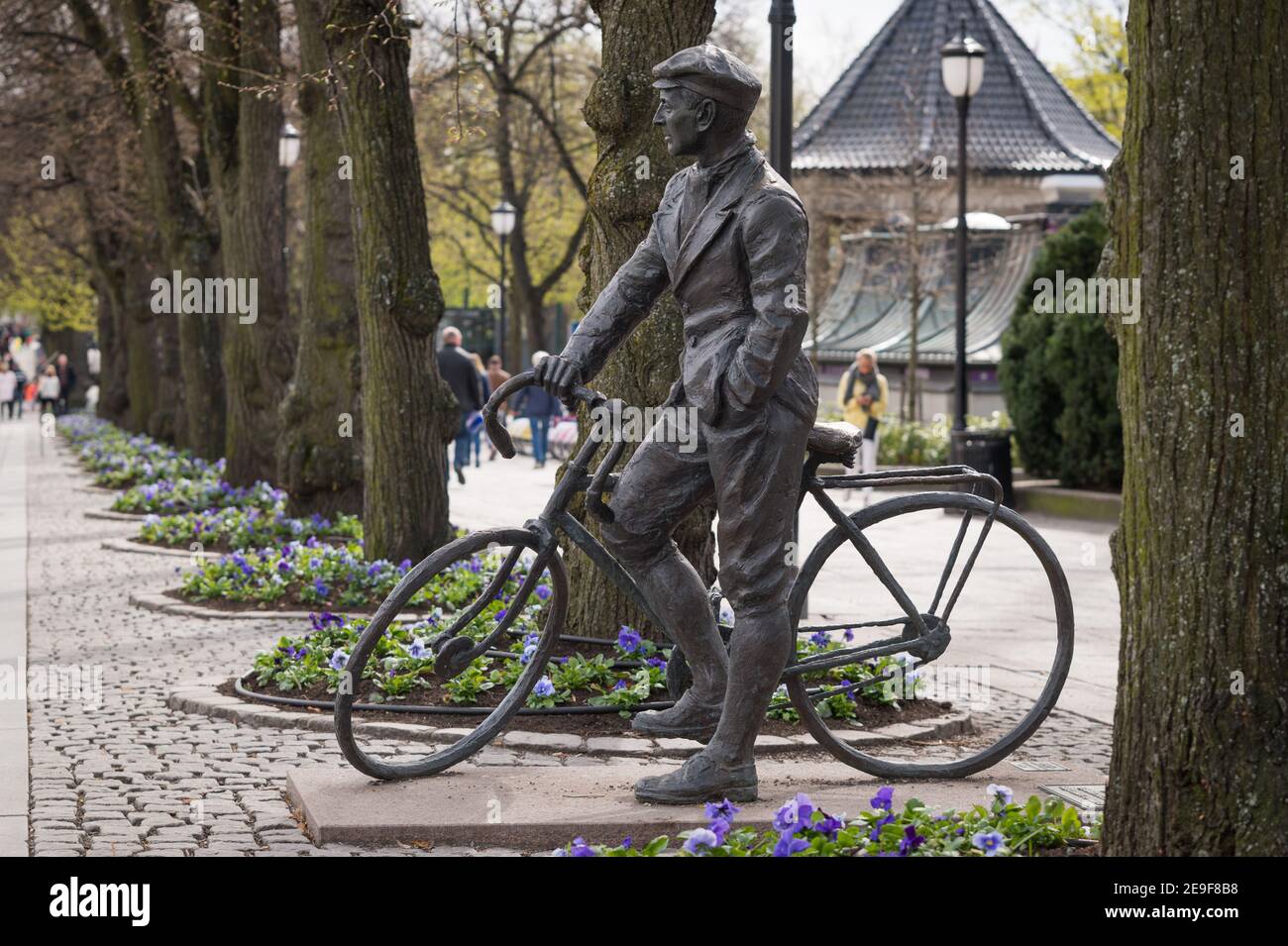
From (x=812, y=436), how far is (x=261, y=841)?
7.06 ft

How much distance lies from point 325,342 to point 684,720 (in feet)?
28.0

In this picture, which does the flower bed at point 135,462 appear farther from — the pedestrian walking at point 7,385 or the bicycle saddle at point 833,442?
the pedestrian walking at point 7,385

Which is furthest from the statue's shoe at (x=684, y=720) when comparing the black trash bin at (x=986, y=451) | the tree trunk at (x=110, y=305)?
the tree trunk at (x=110, y=305)

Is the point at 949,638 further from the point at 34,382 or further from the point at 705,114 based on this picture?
the point at 34,382

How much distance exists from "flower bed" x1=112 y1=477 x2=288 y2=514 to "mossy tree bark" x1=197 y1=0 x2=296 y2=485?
45 centimetres

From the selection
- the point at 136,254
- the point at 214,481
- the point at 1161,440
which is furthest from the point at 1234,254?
the point at 136,254

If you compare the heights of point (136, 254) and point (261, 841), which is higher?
point (136, 254)

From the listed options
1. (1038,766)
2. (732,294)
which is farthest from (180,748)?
(1038,766)

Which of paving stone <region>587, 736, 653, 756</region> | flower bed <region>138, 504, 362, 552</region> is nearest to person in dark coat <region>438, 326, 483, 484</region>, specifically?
flower bed <region>138, 504, 362, 552</region>

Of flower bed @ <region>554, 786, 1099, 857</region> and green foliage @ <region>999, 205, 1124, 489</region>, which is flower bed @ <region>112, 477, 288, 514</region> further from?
flower bed @ <region>554, 786, 1099, 857</region>

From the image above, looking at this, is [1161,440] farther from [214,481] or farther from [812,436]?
[214,481]

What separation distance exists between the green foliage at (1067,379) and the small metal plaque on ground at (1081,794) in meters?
12.3

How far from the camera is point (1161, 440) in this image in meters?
4.38

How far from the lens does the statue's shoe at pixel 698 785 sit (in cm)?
571
